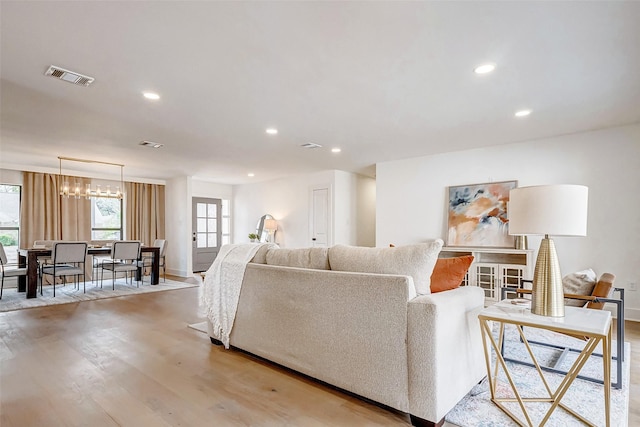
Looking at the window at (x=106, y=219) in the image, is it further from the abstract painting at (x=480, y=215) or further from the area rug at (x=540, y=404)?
the area rug at (x=540, y=404)

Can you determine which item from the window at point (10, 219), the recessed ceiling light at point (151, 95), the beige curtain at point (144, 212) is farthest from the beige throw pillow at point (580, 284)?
the window at point (10, 219)

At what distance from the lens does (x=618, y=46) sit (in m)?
2.32

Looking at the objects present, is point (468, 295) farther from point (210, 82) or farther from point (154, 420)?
point (210, 82)

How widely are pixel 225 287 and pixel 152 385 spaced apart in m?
0.95

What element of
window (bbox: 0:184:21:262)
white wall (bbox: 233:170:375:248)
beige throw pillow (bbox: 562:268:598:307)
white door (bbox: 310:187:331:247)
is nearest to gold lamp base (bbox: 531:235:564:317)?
beige throw pillow (bbox: 562:268:598:307)

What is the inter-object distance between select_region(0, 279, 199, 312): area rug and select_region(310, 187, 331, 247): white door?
107 inches

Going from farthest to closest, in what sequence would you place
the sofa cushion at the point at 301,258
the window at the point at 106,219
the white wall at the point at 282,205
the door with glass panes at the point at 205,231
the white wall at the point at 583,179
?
the door with glass panes at the point at 205,231
the window at the point at 106,219
the white wall at the point at 282,205
the white wall at the point at 583,179
the sofa cushion at the point at 301,258

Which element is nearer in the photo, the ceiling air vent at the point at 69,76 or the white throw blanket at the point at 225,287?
the ceiling air vent at the point at 69,76

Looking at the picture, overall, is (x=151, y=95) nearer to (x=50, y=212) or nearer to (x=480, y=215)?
(x=480, y=215)

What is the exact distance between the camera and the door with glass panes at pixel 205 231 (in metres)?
8.75

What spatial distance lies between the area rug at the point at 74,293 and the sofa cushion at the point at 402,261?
5.01 metres

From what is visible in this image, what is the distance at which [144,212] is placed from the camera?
845cm

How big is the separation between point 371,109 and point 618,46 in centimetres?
197

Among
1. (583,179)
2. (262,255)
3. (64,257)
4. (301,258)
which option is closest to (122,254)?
(64,257)
